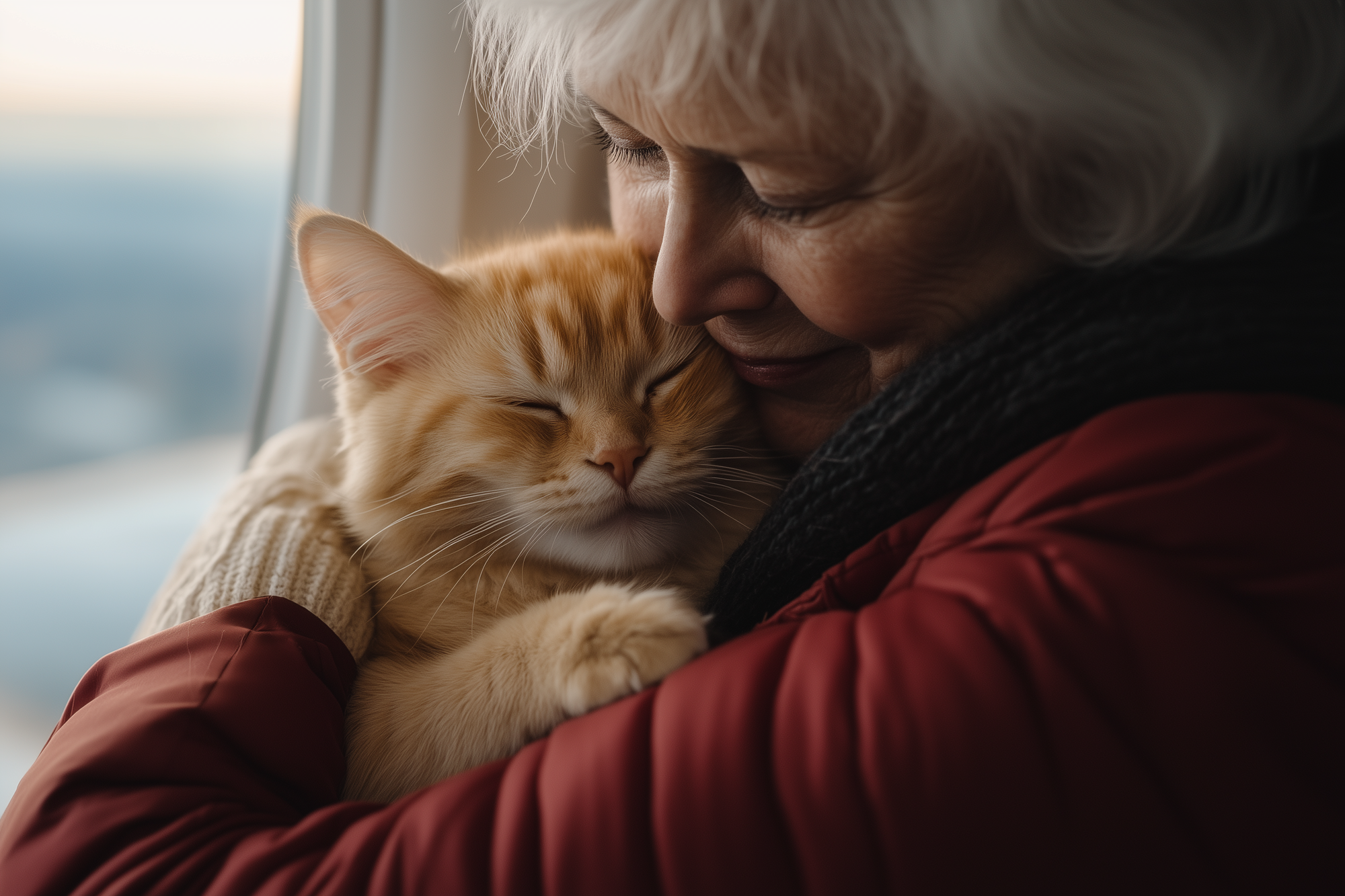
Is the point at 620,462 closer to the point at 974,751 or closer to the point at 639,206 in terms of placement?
the point at 639,206

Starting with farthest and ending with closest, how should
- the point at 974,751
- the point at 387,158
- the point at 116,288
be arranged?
1. the point at 387,158
2. the point at 116,288
3. the point at 974,751

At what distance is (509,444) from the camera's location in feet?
3.43

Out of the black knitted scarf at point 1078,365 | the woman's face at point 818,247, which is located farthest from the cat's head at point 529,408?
the black knitted scarf at point 1078,365

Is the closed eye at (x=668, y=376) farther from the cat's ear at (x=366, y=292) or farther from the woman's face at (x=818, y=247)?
the cat's ear at (x=366, y=292)

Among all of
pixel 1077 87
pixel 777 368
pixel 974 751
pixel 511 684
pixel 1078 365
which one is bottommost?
pixel 511 684

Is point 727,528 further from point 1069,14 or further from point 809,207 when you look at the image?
point 1069,14

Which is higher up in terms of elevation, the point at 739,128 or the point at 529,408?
the point at 739,128

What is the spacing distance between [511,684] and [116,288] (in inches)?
53.9

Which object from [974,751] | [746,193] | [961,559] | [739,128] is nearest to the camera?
[974,751]

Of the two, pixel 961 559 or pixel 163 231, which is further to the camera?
pixel 163 231

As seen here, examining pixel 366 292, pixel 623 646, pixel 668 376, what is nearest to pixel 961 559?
pixel 623 646

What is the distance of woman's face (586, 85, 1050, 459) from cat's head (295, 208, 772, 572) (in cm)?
13

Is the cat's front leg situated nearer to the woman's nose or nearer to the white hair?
the woman's nose

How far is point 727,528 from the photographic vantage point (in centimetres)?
117
